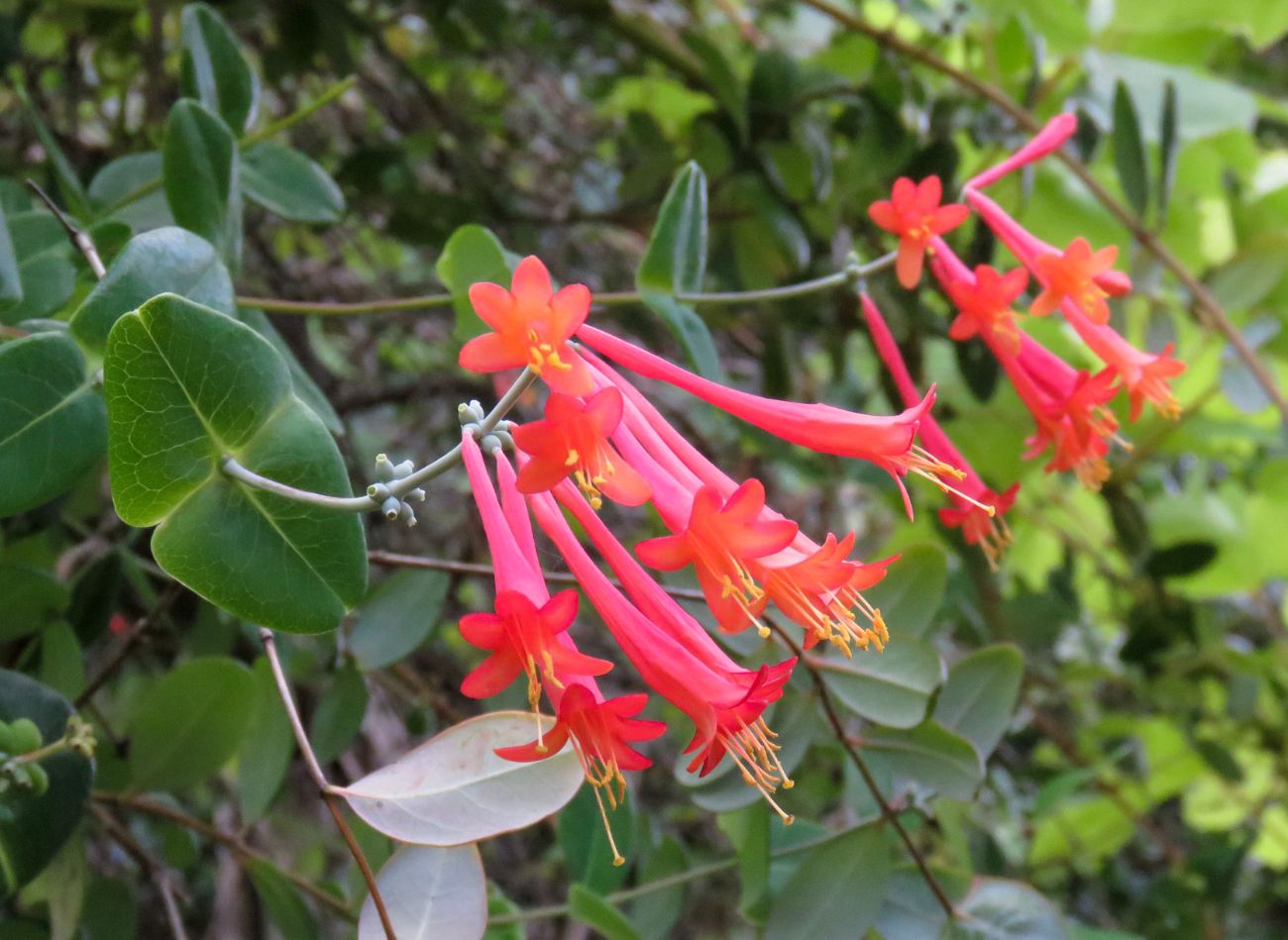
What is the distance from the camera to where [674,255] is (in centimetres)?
60

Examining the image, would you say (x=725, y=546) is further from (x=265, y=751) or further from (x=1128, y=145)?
(x=1128, y=145)

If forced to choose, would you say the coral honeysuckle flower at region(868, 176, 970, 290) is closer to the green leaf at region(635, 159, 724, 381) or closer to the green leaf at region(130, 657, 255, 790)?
the green leaf at region(635, 159, 724, 381)

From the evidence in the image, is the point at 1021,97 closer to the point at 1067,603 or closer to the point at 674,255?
the point at 1067,603

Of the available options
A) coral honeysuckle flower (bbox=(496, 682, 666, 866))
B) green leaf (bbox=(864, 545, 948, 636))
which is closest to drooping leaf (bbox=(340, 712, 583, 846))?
coral honeysuckle flower (bbox=(496, 682, 666, 866))

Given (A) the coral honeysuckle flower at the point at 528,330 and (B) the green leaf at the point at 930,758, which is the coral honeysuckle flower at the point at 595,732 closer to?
(A) the coral honeysuckle flower at the point at 528,330

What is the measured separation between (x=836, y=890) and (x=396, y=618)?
11.4 inches

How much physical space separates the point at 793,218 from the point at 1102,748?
738 millimetres

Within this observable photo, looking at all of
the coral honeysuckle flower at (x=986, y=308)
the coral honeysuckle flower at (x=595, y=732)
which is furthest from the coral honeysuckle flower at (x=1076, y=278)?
the coral honeysuckle flower at (x=595, y=732)

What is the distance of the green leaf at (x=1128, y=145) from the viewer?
0.84m

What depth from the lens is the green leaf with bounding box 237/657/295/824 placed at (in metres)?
0.62

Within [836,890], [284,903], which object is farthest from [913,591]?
[284,903]

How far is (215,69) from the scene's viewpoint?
66cm

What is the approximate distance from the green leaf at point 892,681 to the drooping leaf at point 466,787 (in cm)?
19

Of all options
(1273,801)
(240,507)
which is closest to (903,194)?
(240,507)
